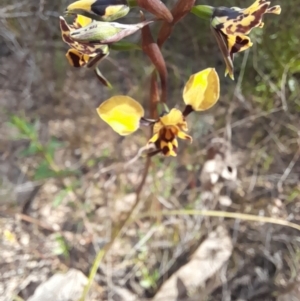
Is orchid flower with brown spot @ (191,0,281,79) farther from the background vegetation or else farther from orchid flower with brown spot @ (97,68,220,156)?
the background vegetation

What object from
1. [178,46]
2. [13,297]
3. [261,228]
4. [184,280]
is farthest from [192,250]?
[178,46]

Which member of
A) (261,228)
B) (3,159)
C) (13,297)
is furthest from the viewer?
(3,159)

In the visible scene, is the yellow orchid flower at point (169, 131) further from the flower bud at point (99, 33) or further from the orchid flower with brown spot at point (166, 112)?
the flower bud at point (99, 33)

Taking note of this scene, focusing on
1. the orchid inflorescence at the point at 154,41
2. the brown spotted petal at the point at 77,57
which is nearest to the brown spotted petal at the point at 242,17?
the orchid inflorescence at the point at 154,41

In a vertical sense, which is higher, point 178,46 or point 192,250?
point 178,46

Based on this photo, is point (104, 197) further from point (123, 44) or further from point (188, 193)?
point (123, 44)

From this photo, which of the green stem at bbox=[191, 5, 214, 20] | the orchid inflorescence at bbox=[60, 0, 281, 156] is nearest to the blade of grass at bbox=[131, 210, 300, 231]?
the orchid inflorescence at bbox=[60, 0, 281, 156]

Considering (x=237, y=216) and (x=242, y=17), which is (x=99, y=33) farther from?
(x=237, y=216)
